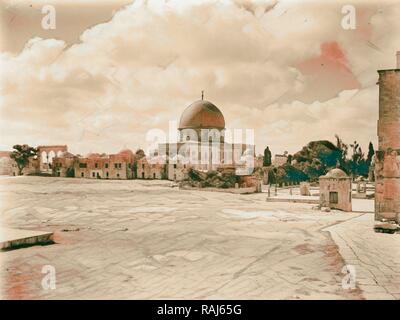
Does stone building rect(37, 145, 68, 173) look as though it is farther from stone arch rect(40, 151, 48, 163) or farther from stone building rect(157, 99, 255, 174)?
stone building rect(157, 99, 255, 174)

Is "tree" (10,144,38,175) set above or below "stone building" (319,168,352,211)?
above

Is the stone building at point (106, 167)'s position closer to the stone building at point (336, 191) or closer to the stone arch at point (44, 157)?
the stone arch at point (44, 157)

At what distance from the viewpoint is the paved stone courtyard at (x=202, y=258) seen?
249 inches

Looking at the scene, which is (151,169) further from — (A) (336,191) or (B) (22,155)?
(A) (336,191)

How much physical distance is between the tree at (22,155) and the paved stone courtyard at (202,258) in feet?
98.5

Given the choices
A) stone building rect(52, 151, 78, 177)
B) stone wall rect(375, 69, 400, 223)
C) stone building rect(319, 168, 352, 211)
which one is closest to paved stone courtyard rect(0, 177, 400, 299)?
stone wall rect(375, 69, 400, 223)

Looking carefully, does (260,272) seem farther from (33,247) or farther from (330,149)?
(330,149)

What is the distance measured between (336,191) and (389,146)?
5.33 m

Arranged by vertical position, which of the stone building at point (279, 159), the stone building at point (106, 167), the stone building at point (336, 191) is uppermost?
the stone building at point (279, 159)

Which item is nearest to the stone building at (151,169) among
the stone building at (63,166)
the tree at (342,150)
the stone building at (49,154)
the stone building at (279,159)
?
the stone building at (63,166)

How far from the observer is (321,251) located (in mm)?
8672

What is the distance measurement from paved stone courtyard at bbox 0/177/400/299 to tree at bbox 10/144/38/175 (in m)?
30.0

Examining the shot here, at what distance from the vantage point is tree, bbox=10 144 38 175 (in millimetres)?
41375

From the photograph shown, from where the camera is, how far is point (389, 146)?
1210cm
